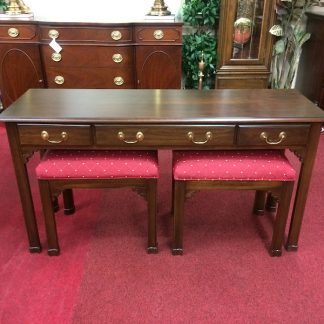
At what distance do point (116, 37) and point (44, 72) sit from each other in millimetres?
746

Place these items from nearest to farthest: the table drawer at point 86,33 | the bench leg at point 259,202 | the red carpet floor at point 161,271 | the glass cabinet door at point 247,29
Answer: the red carpet floor at point 161,271 → the bench leg at point 259,202 → the table drawer at point 86,33 → the glass cabinet door at point 247,29

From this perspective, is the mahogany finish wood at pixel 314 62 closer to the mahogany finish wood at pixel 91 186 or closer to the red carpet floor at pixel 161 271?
the red carpet floor at pixel 161 271

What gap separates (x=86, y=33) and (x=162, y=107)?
1731 mm

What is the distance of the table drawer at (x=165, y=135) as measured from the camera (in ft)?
4.71

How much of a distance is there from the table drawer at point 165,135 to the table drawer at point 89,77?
1.78m

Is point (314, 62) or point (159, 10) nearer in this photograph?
point (159, 10)

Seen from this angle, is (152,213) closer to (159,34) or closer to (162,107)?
(162,107)

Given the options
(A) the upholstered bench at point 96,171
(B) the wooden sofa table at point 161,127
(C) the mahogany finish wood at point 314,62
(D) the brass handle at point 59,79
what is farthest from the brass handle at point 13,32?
(C) the mahogany finish wood at point 314,62

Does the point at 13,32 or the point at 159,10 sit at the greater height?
the point at 159,10

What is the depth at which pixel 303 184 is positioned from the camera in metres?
1.58

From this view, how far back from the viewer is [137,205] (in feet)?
7.02

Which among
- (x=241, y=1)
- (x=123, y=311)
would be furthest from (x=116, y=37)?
(x=123, y=311)

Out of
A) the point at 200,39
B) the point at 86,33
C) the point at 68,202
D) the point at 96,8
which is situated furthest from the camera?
the point at 96,8

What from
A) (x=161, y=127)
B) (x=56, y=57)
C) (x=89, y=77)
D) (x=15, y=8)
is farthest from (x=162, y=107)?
(x=15, y=8)
